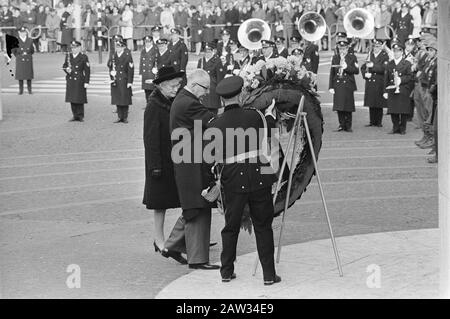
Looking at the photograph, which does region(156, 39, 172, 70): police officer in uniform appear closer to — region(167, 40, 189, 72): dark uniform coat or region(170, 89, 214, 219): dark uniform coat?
region(167, 40, 189, 72): dark uniform coat

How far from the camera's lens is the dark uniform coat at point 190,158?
10.0m

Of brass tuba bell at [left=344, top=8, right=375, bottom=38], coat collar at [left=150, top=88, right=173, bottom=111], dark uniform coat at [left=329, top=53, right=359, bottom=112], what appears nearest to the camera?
coat collar at [left=150, top=88, right=173, bottom=111]

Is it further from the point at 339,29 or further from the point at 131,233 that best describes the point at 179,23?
the point at 131,233

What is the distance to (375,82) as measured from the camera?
2139 centimetres

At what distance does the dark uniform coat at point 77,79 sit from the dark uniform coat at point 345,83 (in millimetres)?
5188

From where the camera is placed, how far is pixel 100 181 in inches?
583

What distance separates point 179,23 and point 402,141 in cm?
2361

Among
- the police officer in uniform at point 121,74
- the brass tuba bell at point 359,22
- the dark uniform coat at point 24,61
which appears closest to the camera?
the police officer in uniform at point 121,74

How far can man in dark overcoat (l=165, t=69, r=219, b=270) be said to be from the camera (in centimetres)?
1004

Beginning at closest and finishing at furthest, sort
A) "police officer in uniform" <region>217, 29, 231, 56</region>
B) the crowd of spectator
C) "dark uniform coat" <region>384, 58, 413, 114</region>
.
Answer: "dark uniform coat" <region>384, 58, 413, 114</region> → "police officer in uniform" <region>217, 29, 231, 56</region> → the crowd of spectator

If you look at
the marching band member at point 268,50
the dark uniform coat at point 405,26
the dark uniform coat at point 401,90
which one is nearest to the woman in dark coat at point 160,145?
the dark uniform coat at point 401,90

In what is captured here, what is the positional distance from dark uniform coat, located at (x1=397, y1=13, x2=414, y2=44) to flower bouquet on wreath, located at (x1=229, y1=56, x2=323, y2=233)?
26.3 meters

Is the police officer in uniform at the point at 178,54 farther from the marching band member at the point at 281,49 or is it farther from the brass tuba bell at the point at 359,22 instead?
the brass tuba bell at the point at 359,22

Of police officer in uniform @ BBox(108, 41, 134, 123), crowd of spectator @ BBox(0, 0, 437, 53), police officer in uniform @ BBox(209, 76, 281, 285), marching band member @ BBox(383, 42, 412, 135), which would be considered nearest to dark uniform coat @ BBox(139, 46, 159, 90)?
police officer in uniform @ BBox(108, 41, 134, 123)
